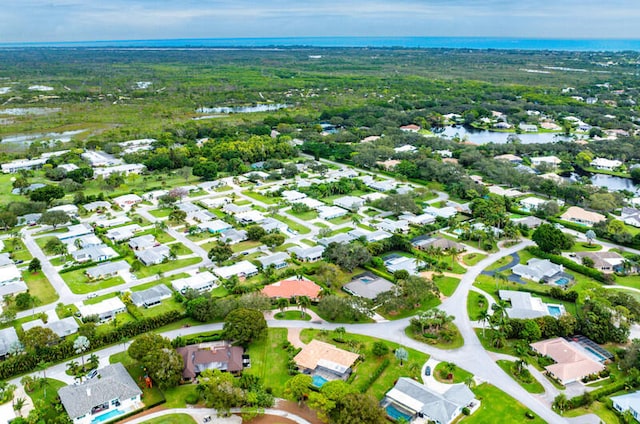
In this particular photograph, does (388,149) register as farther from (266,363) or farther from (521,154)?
(266,363)

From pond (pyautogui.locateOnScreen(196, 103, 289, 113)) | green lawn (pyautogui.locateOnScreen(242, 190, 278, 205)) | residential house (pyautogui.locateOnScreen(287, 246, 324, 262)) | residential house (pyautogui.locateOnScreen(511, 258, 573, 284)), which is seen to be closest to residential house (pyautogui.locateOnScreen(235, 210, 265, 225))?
green lawn (pyautogui.locateOnScreen(242, 190, 278, 205))

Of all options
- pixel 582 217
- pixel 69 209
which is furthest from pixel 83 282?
pixel 582 217

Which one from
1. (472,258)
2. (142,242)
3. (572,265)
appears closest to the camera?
(572,265)

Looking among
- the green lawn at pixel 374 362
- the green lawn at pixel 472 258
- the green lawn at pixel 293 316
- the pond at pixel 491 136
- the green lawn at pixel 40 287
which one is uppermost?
the pond at pixel 491 136

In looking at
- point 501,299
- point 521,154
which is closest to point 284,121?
point 521,154

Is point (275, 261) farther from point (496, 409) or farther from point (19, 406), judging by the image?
point (496, 409)

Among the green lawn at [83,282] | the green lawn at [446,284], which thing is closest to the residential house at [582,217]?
the green lawn at [446,284]

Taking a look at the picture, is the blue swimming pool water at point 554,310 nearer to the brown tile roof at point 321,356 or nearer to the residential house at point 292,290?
the brown tile roof at point 321,356
